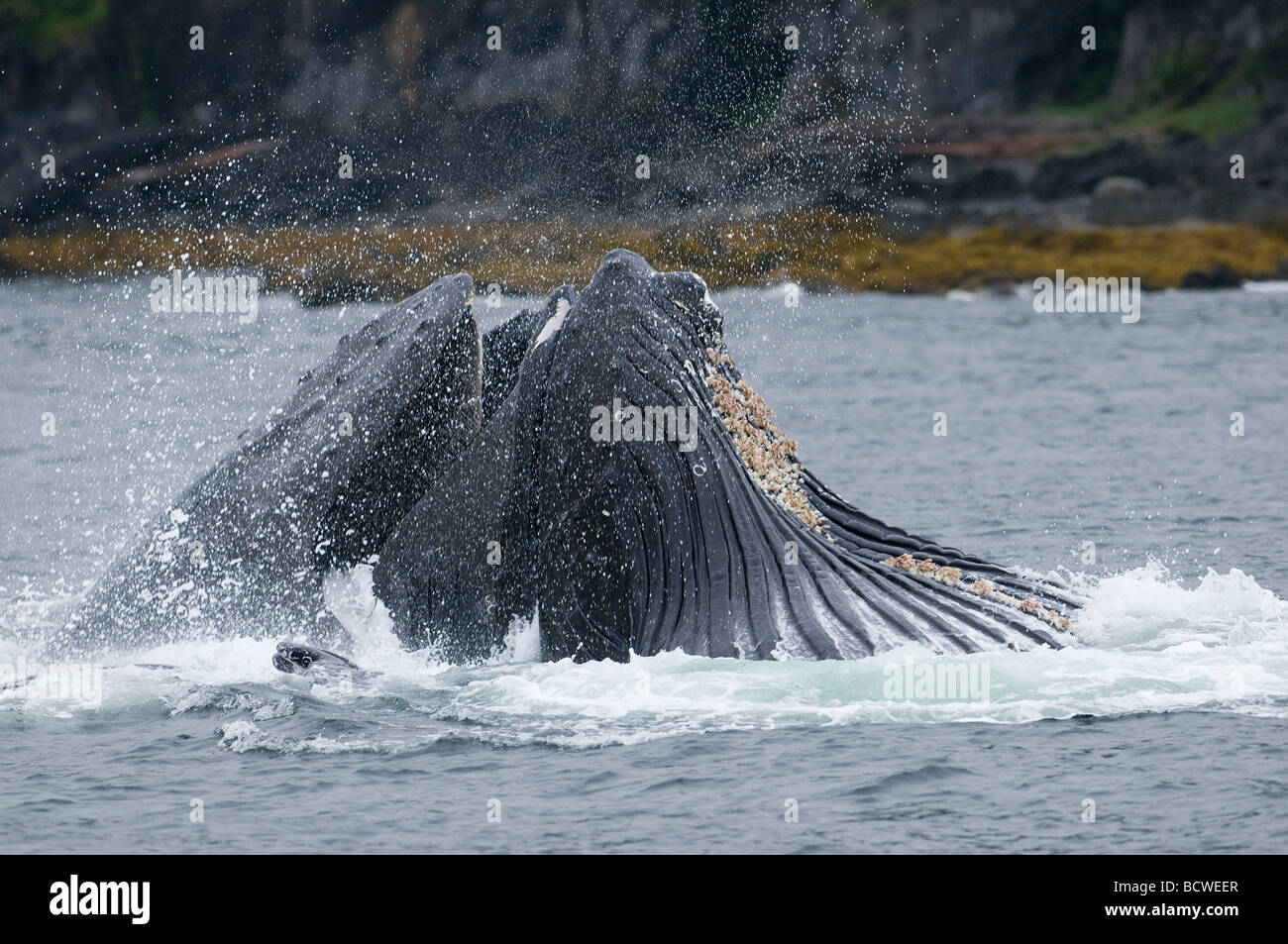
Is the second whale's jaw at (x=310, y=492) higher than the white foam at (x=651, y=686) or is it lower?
higher

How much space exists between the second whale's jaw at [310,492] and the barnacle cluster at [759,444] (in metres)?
1.73

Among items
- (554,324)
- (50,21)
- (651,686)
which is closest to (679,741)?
(651,686)

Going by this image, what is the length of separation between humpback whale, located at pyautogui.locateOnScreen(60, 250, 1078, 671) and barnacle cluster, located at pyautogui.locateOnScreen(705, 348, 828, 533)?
2cm

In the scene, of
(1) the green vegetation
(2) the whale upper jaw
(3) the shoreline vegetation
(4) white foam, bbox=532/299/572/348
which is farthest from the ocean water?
(1) the green vegetation

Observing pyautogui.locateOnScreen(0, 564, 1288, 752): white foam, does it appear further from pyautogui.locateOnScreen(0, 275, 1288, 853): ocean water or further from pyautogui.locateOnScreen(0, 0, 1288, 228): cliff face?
pyautogui.locateOnScreen(0, 0, 1288, 228): cliff face

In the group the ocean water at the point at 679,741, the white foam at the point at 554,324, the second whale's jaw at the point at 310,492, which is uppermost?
the white foam at the point at 554,324

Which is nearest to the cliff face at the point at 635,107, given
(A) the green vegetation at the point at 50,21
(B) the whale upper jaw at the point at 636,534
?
(A) the green vegetation at the point at 50,21

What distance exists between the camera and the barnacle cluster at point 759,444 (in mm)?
13062

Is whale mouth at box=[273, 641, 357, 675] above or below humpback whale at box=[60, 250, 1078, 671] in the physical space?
below

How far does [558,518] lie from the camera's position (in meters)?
12.6

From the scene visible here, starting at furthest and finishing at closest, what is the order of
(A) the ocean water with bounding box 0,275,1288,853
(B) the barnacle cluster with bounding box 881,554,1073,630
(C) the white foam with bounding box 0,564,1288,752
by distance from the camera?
(B) the barnacle cluster with bounding box 881,554,1073,630 < (C) the white foam with bounding box 0,564,1288,752 < (A) the ocean water with bounding box 0,275,1288,853

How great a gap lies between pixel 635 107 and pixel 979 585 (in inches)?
2607

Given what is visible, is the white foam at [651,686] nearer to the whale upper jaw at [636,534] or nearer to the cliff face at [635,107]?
the whale upper jaw at [636,534]

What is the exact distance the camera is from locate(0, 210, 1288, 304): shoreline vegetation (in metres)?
58.1
